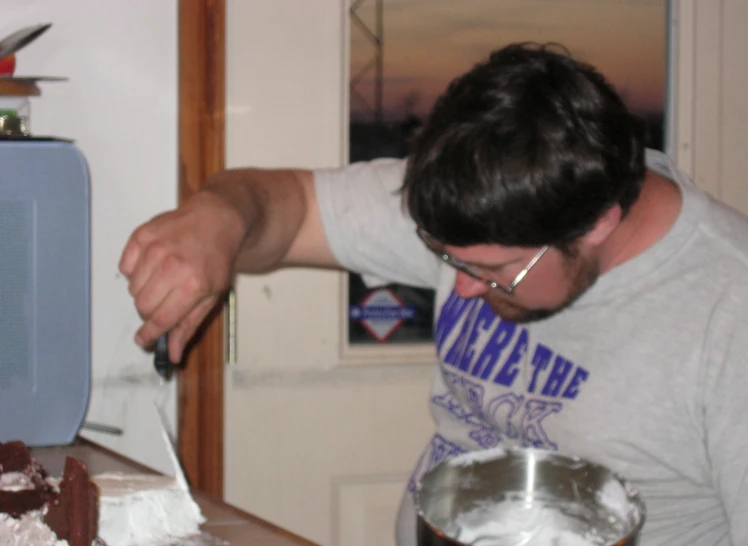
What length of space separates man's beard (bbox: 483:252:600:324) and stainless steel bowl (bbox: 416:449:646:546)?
198 millimetres

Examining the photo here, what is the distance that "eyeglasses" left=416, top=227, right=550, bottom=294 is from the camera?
0.93 m

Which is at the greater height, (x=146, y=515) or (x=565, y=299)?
(x=565, y=299)

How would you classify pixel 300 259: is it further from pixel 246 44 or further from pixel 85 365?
pixel 246 44

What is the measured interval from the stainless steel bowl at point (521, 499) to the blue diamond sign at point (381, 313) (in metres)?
0.76

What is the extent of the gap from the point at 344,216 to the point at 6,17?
0.71m

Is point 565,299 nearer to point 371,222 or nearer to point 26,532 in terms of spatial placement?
point 371,222

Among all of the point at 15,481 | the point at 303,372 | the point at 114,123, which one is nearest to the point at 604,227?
the point at 15,481

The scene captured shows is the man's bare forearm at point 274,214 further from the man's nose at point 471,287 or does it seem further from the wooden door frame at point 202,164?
the wooden door frame at point 202,164

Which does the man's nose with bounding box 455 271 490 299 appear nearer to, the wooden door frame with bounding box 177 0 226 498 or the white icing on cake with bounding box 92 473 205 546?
the white icing on cake with bounding box 92 473 205 546

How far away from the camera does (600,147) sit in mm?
861

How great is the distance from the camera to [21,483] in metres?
0.86

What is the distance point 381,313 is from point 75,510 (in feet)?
2.87

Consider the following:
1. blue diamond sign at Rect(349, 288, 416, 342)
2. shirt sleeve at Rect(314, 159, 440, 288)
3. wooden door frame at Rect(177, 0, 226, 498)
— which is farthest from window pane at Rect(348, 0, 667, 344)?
shirt sleeve at Rect(314, 159, 440, 288)

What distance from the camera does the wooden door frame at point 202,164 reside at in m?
1.46
